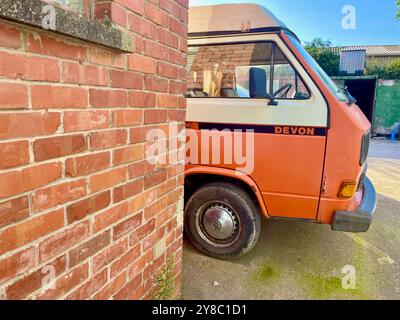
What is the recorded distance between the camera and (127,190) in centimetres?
153

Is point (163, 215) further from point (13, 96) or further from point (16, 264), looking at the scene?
point (13, 96)

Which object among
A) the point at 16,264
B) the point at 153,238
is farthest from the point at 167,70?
the point at 16,264

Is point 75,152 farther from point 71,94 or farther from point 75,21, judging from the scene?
point 75,21

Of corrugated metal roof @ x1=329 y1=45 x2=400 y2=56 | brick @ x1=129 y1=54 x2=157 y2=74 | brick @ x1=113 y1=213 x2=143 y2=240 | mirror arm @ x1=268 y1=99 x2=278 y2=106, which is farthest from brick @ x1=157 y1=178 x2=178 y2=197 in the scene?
corrugated metal roof @ x1=329 y1=45 x2=400 y2=56

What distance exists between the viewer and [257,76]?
277 centimetres

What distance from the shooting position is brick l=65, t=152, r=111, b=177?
1.19m

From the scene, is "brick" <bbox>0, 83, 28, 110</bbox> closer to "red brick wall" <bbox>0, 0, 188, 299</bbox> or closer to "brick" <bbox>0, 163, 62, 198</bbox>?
"red brick wall" <bbox>0, 0, 188, 299</bbox>

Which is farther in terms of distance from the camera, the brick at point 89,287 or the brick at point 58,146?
the brick at point 89,287

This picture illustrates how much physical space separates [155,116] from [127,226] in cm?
61

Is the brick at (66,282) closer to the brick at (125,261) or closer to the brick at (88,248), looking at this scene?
the brick at (88,248)

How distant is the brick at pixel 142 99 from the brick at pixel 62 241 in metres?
0.61

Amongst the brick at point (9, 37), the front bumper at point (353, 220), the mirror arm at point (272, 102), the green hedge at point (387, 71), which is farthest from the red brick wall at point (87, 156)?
the green hedge at point (387, 71)

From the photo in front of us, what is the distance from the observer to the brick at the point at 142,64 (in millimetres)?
1462
